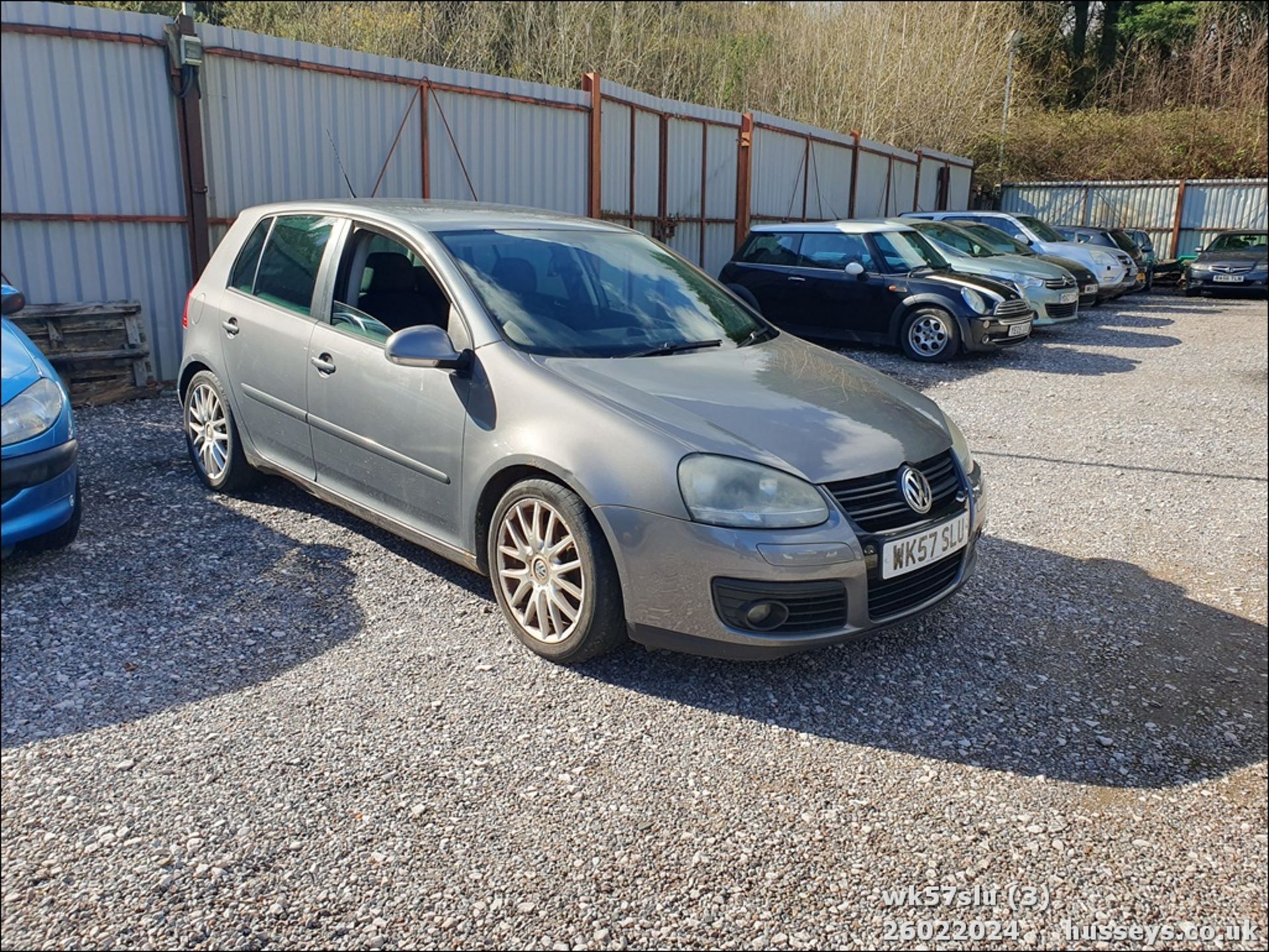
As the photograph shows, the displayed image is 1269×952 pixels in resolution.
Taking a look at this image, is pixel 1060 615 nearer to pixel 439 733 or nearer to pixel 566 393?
pixel 566 393

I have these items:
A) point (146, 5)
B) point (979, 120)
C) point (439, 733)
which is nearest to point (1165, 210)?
point (979, 120)

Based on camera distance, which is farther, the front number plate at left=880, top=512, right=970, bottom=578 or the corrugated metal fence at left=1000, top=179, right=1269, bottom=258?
the corrugated metal fence at left=1000, top=179, right=1269, bottom=258

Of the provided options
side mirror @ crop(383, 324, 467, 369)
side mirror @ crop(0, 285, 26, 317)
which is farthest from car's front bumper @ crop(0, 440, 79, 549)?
side mirror @ crop(383, 324, 467, 369)

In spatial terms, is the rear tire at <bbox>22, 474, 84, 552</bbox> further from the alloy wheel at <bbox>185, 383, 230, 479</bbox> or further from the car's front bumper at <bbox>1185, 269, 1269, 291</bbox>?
the car's front bumper at <bbox>1185, 269, 1269, 291</bbox>

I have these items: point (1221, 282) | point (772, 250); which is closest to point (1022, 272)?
point (772, 250)

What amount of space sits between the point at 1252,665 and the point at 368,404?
313 centimetres

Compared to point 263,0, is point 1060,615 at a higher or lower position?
lower

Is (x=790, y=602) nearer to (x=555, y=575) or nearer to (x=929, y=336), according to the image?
(x=555, y=575)

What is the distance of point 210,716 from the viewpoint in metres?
3.02

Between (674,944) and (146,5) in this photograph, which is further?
(146,5)

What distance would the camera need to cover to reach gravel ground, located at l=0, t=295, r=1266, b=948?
89.0 inches

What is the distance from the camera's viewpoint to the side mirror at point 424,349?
3.60 m

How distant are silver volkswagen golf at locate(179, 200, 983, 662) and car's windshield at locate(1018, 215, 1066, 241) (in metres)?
14.9

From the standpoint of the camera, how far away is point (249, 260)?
4.96m
